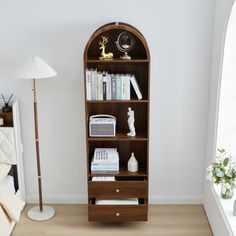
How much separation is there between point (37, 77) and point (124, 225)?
155 cm

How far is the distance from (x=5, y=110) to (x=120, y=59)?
3.82 feet

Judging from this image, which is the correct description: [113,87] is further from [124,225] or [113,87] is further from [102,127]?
[124,225]

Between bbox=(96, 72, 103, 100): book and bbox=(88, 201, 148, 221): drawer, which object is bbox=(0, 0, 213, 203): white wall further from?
bbox=(88, 201, 148, 221): drawer

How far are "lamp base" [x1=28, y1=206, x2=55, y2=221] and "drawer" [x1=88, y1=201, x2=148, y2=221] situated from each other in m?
0.46

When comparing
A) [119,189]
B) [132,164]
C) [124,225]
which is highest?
[132,164]

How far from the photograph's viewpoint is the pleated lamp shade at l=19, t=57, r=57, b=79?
3.32m

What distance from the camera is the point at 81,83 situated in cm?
370

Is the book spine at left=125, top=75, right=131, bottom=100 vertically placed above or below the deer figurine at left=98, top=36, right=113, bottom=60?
below

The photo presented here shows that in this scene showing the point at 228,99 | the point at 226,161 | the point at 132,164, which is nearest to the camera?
the point at 226,161

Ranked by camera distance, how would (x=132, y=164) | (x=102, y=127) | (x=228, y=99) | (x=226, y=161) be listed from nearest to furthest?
(x=226, y=161)
(x=228, y=99)
(x=102, y=127)
(x=132, y=164)

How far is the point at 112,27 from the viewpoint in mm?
3271

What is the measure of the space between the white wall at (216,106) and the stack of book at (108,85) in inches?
26.4

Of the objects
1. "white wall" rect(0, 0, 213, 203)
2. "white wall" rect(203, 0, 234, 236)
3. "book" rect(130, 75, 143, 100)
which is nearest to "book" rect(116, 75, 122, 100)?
"book" rect(130, 75, 143, 100)

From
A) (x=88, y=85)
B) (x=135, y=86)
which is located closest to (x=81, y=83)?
(x=88, y=85)
